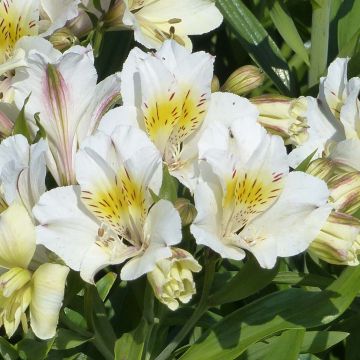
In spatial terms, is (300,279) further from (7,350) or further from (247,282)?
(7,350)

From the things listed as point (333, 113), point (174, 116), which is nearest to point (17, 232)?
point (174, 116)

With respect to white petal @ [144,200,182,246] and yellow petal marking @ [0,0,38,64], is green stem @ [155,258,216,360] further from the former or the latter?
yellow petal marking @ [0,0,38,64]

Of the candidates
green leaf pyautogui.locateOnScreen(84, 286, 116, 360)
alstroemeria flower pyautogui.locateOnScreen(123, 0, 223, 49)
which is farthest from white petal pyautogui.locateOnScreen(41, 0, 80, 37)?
green leaf pyautogui.locateOnScreen(84, 286, 116, 360)

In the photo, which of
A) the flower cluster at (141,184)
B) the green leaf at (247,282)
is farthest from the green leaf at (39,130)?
the green leaf at (247,282)

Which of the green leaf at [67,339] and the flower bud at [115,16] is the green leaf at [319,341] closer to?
the green leaf at [67,339]

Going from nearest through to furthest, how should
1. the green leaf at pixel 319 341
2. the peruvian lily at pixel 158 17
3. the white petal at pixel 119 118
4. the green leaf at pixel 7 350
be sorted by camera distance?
the white petal at pixel 119 118 → the green leaf at pixel 7 350 → the green leaf at pixel 319 341 → the peruvian lily at pixel 158 17

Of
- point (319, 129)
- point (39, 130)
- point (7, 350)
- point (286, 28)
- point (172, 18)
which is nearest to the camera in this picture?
point (39, 130)

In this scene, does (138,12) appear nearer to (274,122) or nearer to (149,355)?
(274,122)
